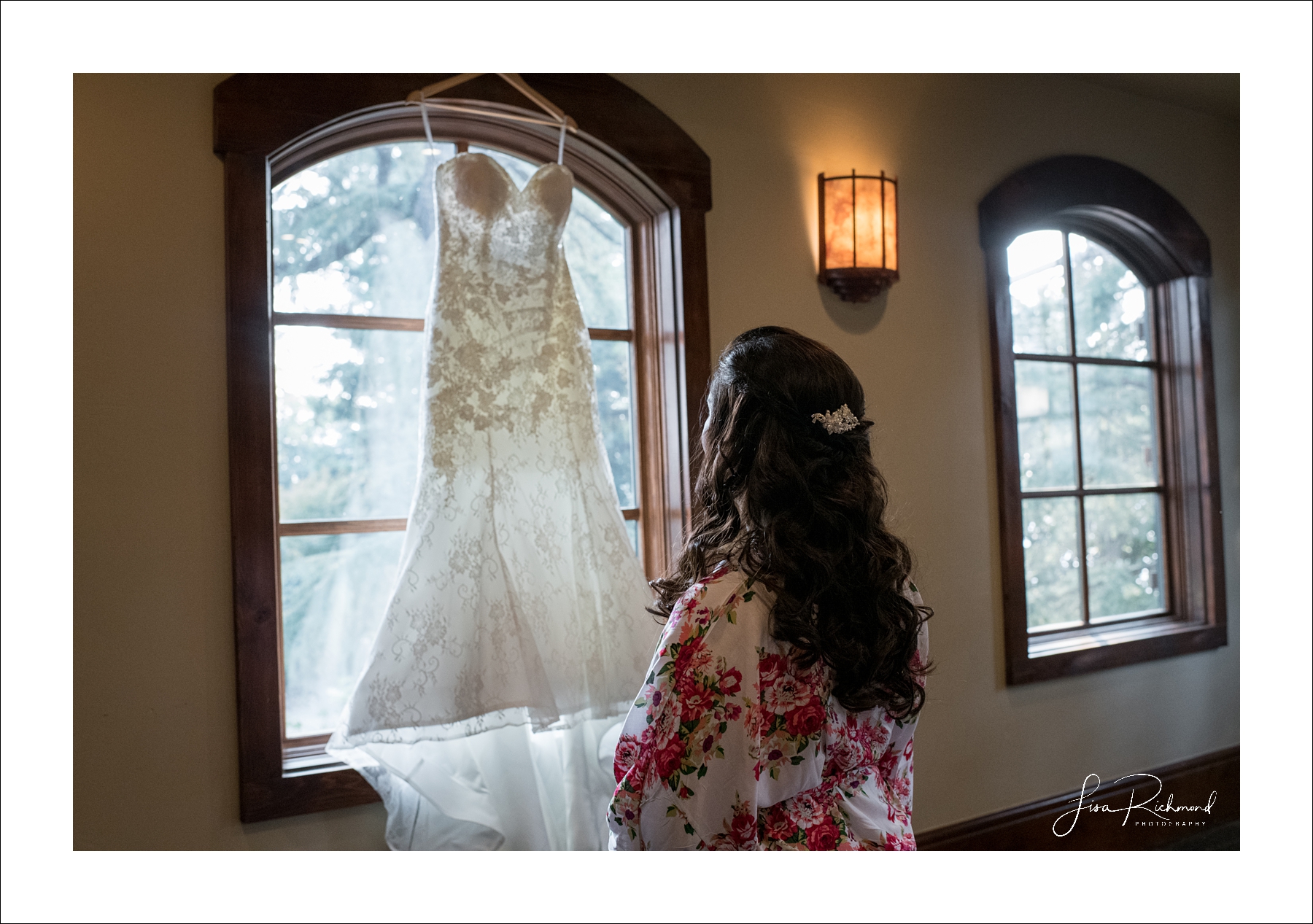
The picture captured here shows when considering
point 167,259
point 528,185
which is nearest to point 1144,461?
point 528,185

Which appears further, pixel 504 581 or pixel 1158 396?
pixel 1158 396

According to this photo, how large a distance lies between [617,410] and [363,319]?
1.83 ft

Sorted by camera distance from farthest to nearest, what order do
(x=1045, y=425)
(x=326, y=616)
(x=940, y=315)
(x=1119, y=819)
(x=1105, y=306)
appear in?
(x=1105, y=306) < (x=1045, y=425) < (x=1119, y=819) < (x=940, y=315) < (x=326, y=616)

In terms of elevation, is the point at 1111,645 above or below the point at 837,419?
below

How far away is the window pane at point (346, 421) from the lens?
1680 millimetres

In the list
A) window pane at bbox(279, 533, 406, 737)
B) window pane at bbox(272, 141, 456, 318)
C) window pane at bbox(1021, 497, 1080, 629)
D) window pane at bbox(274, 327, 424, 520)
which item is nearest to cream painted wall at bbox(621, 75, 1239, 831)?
window pane at bbox(1021, 497, 1080, 629)

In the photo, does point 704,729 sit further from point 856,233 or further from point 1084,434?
point 1084,434

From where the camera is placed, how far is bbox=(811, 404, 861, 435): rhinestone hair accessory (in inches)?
41.8

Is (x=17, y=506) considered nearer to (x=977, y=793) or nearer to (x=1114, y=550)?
(x=977, y=793)

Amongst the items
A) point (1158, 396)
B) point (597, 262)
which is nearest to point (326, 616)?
point (597, 262)

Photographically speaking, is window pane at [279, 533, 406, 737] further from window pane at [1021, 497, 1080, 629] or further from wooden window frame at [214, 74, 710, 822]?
window pane at [1021, 497, 1080, 629]

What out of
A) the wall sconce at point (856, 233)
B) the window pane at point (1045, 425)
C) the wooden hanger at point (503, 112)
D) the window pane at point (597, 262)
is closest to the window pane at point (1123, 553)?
the window pane at point (1045, 425)

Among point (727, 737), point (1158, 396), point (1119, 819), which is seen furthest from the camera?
point (1158, 396)

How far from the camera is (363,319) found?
1741 mm
